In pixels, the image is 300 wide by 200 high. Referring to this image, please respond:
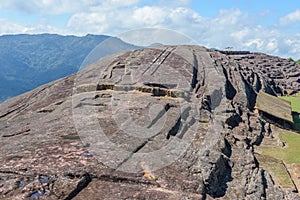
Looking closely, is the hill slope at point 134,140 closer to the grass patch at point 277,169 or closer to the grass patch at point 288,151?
the grass patch at point 277,169

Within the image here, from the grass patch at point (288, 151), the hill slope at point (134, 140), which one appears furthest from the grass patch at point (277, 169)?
the grass patch at point (288, 151)

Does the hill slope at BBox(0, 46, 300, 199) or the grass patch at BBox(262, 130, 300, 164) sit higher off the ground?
the hill slope at BBox(0, 46, 300, 199)

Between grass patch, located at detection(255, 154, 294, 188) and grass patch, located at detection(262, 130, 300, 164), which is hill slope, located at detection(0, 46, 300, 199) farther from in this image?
grass patch, located at detection(262, 130, 300, 164)

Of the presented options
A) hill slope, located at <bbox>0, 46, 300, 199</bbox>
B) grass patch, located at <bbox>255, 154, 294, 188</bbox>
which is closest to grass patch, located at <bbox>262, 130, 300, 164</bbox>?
hill slope, located at <bbox>0, 46, 300, 199</bbox>

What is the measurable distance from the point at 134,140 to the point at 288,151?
13.3 m

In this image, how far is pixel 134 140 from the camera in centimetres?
1599

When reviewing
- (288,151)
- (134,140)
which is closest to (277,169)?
(288,151)

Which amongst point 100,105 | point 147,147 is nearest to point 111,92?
point 100,105

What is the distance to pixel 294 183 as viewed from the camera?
18500mm

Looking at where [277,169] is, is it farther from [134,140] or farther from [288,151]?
[134,140]

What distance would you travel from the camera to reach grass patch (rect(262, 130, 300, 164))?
22.6 m

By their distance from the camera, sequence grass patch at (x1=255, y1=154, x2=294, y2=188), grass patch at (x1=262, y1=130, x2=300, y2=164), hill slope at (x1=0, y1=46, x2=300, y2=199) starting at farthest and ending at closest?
grass patch at (x1=262, y1=130, x2=300, y2=164) → grass patch at (x1=255, y1=154, x2=294, y2=188) → hill slope at (x1=0, y1=46, x2=300, y2=199)

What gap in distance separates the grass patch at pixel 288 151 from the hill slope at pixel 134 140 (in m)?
1.09

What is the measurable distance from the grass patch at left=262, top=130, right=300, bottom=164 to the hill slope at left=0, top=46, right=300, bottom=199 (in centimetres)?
109
